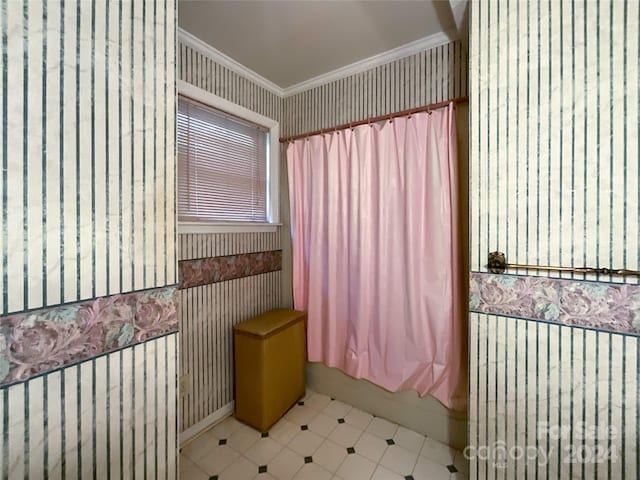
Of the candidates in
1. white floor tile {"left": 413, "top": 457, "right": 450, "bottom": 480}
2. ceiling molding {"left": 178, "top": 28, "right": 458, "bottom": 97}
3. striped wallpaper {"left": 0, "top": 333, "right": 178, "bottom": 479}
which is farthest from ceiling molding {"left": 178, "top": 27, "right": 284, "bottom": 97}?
white floor tile {"left": 413, "top": 457, "right": 450, "bottom": 480}

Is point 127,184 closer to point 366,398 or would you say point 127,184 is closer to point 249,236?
point 249,236

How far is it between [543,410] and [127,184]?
6.04 ft

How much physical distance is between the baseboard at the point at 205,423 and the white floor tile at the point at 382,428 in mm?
1067

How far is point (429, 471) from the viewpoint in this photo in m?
1.63

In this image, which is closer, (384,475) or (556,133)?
(556,133)

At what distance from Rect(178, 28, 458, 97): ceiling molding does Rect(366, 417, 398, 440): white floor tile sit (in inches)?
105

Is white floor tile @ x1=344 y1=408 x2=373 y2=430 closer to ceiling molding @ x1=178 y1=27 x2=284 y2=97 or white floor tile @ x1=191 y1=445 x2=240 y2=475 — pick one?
white floor tile @ x1=191 y1=445 x2=240 y2=475

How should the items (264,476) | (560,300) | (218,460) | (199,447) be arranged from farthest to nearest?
(199,447) → (218,460) → (264,476) → (560,300)

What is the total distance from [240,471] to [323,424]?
2.07 feet

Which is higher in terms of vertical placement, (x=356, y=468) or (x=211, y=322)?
(x=211, y=322)

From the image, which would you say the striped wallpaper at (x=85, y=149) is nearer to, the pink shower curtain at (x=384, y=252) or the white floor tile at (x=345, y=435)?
the pink shower curtain at (x=384, y=252)

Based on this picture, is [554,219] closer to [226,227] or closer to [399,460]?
[399,460]

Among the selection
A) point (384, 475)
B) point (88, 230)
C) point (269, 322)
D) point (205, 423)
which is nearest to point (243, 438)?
point (205, 423)

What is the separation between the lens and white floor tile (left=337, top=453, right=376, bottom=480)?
160cm
